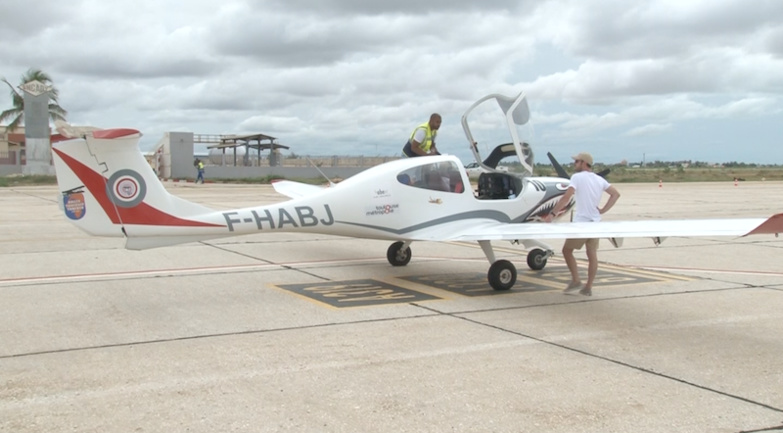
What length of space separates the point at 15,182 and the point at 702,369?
40915 mm

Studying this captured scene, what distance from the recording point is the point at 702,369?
5863 mm

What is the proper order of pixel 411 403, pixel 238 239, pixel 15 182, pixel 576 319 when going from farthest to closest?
1. pixel 15 182
2. pixel 238 239
3. pixel 576 319
4. pixel 411 403

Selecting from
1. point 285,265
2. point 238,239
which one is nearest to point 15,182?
point 238,239

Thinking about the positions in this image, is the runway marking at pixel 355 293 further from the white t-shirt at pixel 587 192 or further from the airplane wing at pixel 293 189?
the airplane wing at pixel 293 189

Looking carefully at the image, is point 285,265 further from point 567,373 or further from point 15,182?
point 15,182

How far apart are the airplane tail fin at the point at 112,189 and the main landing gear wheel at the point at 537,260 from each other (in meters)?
5.55

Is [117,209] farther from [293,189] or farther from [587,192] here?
[587,192]

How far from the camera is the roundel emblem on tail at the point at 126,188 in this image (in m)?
8.10

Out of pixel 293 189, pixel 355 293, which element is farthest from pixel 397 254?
pixel 293 189

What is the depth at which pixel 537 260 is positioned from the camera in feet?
36.8

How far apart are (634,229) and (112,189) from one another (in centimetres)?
620

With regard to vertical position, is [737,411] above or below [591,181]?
below

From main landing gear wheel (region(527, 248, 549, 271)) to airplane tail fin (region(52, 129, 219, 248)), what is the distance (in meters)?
5.55

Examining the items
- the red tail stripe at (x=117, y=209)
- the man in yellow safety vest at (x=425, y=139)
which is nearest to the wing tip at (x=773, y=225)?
the man in yellow safety vest at (x=425, y=139)
